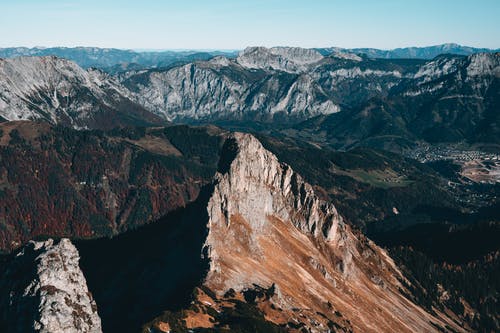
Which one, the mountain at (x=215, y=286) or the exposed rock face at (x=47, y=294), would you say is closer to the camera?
the exposed rock face at (x=47, y=294)

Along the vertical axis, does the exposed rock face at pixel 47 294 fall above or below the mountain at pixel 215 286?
above

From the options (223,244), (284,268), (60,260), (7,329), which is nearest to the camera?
(7,329)

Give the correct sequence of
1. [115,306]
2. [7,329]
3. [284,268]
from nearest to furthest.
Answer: [7,329], [115,306], [284,268]

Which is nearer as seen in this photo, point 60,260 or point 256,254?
point 60,260

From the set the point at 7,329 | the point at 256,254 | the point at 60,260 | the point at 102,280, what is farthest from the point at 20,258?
the point at 256,254

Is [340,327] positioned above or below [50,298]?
below

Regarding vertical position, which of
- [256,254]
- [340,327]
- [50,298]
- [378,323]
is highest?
[50,298]

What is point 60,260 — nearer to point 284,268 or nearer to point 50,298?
point 50,298

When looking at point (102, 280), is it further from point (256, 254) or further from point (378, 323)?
point (378, 323)

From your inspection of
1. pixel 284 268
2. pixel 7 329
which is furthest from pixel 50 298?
pixel 284 268
